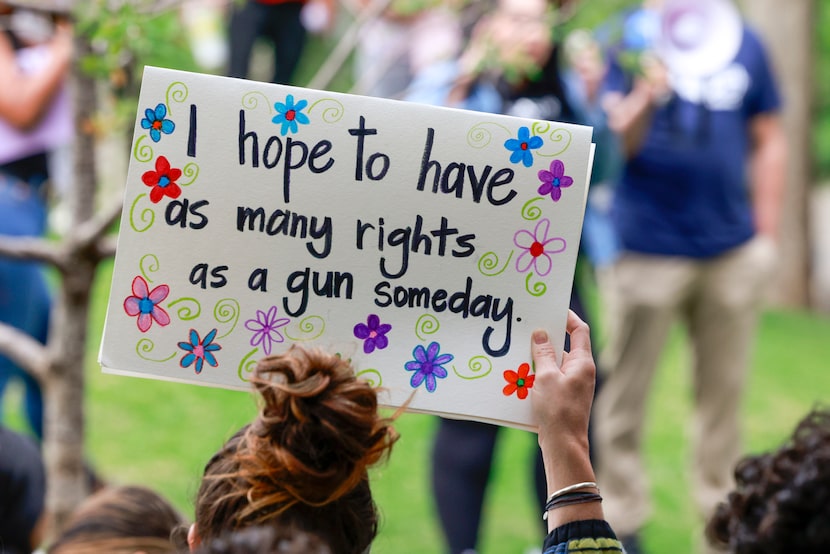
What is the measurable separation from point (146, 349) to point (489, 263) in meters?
0.55

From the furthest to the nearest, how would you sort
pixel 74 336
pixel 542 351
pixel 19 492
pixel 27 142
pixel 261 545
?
1. pixel 27 142
2. pixel 74 336
3. pixel 19 492
4. pixel 542 351
5. pixel 261 545

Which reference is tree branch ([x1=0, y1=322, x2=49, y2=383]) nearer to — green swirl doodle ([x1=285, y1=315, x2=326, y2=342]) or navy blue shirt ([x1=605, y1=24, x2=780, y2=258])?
green swirl doodle ([x1=285, y1=315, x2=326, y2=342])

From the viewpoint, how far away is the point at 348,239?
5.54ft

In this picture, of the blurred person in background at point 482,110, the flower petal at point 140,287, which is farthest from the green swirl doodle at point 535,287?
the blurred person in background at point 482,110

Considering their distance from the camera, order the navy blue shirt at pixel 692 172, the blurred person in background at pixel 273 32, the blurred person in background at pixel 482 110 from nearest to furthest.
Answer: the blurred person in background at pixel 482 110 < the navy blue shirt at pixel 692 172 < the blurred person in background at pixel 273 32

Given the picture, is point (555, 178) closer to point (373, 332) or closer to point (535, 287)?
point (535, 287)

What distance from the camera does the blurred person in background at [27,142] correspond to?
3094 mm

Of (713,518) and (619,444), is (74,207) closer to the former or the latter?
(713,518)

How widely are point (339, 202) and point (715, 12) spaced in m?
2.77

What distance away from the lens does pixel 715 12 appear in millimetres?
4023

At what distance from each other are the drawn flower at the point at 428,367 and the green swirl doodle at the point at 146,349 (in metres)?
0.37

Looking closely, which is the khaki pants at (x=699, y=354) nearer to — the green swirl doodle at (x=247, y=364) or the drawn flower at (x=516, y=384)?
the drawn flower at (x=516, y=384)

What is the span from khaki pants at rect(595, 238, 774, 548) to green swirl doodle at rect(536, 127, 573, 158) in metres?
2.31

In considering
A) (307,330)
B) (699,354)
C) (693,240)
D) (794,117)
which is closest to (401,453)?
(699,354)
